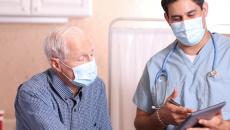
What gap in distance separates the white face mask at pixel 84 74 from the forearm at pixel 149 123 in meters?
0.32

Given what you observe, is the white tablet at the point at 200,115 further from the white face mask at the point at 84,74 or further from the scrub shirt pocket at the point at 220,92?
the white face mask at the point at 84,74

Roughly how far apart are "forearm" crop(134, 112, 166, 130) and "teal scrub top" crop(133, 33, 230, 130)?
55 millimetres

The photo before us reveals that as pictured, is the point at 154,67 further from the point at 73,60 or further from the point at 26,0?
the point at 26,0

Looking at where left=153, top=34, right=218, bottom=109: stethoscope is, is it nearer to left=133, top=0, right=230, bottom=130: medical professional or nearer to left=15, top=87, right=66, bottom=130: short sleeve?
left=133, top=0, right=230, bottom=130: medical professional

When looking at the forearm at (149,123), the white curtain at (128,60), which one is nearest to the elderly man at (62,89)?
the forearm at (149,123)

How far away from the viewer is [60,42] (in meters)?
1.52

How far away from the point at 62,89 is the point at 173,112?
49 cm

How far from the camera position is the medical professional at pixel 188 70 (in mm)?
1566

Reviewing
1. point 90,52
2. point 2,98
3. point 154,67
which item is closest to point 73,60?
point 90,52

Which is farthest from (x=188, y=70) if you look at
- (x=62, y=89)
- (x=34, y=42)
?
(x=34, y=42)

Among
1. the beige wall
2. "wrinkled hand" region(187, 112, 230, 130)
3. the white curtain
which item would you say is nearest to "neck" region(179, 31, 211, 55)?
"wrinkled hand" region(187, 112, 230, 130)

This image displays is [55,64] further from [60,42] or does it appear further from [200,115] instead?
[200,115]

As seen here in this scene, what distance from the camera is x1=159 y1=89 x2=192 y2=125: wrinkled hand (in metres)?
1.45

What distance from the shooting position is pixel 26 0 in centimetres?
240
